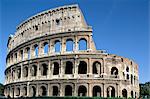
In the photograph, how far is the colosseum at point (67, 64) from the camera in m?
35.2

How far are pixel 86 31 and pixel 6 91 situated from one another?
19529 mm

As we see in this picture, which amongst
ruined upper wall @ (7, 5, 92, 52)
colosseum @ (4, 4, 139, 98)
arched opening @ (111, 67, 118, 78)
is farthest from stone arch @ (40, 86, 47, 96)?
arched opening @ (111, 67, 118, 78)

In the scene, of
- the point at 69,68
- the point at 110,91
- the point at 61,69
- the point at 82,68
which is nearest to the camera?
the point at 110,91

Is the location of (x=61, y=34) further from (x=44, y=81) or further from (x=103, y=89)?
(x=103, y=89)

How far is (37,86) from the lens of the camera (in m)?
37.9

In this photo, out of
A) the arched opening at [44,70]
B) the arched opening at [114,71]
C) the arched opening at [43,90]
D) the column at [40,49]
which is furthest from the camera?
the column at [40,49]

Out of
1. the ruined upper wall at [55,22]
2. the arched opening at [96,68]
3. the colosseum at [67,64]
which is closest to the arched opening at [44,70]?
the colosseum at [67,64]

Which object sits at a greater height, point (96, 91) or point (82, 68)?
point (82, 68)

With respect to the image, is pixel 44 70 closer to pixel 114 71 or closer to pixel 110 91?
pixel 114 71

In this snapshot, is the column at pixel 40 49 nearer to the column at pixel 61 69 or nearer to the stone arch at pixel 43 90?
the column at pixel 61 69

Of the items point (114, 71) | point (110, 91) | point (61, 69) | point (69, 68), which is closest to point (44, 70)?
point (69, 68)

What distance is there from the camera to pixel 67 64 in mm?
37906

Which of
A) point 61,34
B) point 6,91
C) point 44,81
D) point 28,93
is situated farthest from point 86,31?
point 6,91

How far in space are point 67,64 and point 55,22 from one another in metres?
6.27
